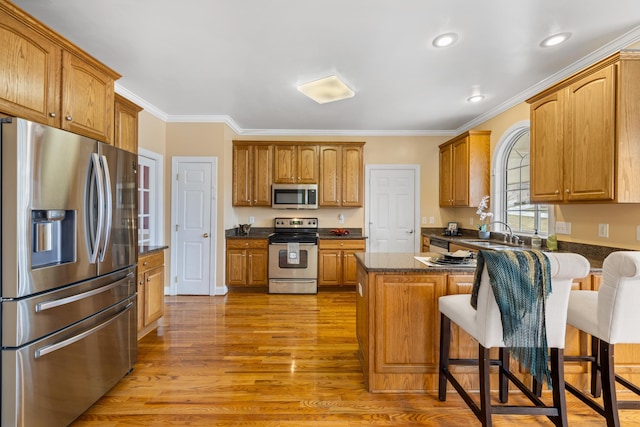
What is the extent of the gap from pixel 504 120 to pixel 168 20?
388cm

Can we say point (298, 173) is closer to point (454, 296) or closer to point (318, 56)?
point (318, 56)

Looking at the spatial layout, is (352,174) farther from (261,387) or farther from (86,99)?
(86,99)

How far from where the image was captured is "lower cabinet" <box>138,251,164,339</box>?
2.73 metres

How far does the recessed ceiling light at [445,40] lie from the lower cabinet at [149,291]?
3.13 metres

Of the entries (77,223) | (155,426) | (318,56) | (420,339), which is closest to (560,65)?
(318,56)

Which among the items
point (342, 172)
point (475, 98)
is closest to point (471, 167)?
point (475, 98)

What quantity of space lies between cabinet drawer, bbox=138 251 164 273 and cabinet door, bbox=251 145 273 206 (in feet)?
6.41

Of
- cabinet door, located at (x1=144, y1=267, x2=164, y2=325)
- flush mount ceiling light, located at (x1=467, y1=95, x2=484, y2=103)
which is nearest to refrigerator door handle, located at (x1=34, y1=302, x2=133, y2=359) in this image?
cabinet door, located at (x1=144, y1=267, x2=164, y2=325)

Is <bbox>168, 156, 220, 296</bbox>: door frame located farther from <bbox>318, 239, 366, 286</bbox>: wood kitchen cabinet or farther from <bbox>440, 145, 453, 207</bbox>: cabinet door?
<bbox>440, 145, 453, 207</bbox>: cabinet door

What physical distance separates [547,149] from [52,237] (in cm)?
367

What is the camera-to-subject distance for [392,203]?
5133mm

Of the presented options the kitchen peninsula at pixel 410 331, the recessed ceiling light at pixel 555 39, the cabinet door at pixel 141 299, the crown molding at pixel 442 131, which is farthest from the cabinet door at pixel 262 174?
the recessed ceiling light at pixel 555 39

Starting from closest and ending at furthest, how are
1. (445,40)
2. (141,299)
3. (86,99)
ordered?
(86,99) < (445,40) < (141,299)

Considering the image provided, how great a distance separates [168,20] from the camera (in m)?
2.11
